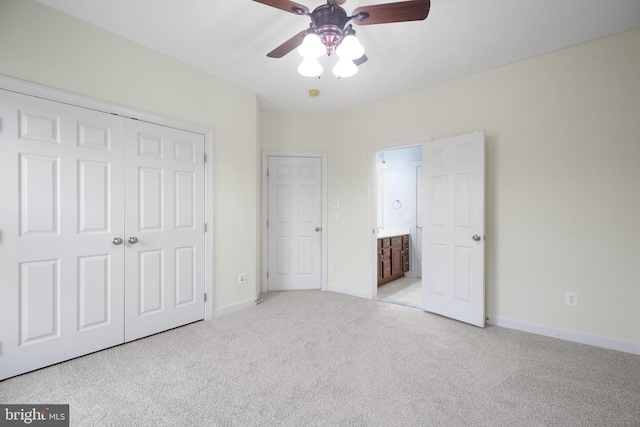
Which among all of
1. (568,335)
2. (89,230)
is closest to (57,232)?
(89,230)

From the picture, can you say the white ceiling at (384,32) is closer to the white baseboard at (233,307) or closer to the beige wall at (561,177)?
the beige wall at (561,177)

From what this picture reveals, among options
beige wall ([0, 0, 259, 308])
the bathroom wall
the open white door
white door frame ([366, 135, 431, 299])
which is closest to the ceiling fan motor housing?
beige wall ([0, 0, 259, 308])

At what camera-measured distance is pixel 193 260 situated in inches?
111

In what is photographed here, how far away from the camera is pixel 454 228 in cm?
293

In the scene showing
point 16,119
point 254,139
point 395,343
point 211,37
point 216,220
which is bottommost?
point 395,343

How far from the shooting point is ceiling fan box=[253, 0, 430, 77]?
1.51 meters

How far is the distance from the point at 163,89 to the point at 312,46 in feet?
5.64

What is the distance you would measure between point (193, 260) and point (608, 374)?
11.8ft

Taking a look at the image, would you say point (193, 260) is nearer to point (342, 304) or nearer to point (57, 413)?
point (57, 413)

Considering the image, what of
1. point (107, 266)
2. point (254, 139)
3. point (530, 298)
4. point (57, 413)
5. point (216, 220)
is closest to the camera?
point (57, 413)

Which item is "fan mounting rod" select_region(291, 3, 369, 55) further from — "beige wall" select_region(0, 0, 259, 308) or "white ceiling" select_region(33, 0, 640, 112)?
"beige wall" select_region(0, 0, 259, 308)

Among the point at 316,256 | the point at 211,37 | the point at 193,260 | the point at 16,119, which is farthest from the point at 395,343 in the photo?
the point at 16,119

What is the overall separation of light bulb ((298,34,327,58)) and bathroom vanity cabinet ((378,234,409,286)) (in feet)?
9.62

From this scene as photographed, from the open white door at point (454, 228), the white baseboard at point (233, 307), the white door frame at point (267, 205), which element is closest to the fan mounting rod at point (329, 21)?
the open white door at point (454, 228)
